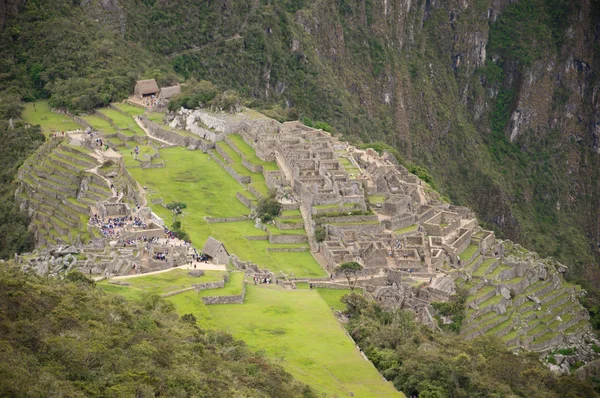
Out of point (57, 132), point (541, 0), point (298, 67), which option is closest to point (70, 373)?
point (57, 132)

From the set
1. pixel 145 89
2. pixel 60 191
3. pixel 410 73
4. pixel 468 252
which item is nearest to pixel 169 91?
pixel 145 89

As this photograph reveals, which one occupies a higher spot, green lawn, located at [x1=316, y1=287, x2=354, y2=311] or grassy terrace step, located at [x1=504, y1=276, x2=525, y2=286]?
green lawn, located at [x1=316, y1=287, x2=354, y2=311]

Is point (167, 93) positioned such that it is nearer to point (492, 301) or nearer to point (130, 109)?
point (130, 109)

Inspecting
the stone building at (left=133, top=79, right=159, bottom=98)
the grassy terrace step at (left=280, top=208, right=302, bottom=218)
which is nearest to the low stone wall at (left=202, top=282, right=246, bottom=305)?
the grassy terrace step at (left=280, top=208, right=302, bottom=218)

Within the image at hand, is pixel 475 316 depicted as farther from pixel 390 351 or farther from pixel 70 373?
pixel 70 373

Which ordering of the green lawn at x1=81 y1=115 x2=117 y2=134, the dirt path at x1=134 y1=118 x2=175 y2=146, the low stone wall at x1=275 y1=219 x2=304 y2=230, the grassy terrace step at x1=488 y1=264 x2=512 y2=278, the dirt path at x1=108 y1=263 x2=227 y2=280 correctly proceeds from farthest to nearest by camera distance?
the green lawn at x1=81 y1=115 x2=117 y2=134 < the dirt path at x1=134 y1=118 x2=175 y2=146 < the grassy terrace step at x1=488 y1=264 x2=512 y2=278 < the low stone wall at x1=275 y1=219 x2=304 y2=230 < the dirt path at x1=108 y1=263 x2=227 y2=280

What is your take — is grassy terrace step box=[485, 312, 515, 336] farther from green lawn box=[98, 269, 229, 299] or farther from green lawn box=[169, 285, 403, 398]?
green lawn box=[98, 269, 229, 299]

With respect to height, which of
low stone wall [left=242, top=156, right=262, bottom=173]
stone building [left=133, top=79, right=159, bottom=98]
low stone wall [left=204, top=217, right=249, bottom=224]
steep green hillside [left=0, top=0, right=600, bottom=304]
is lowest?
steep green hillside [left=0, top=0, right=600, bottom=304]
